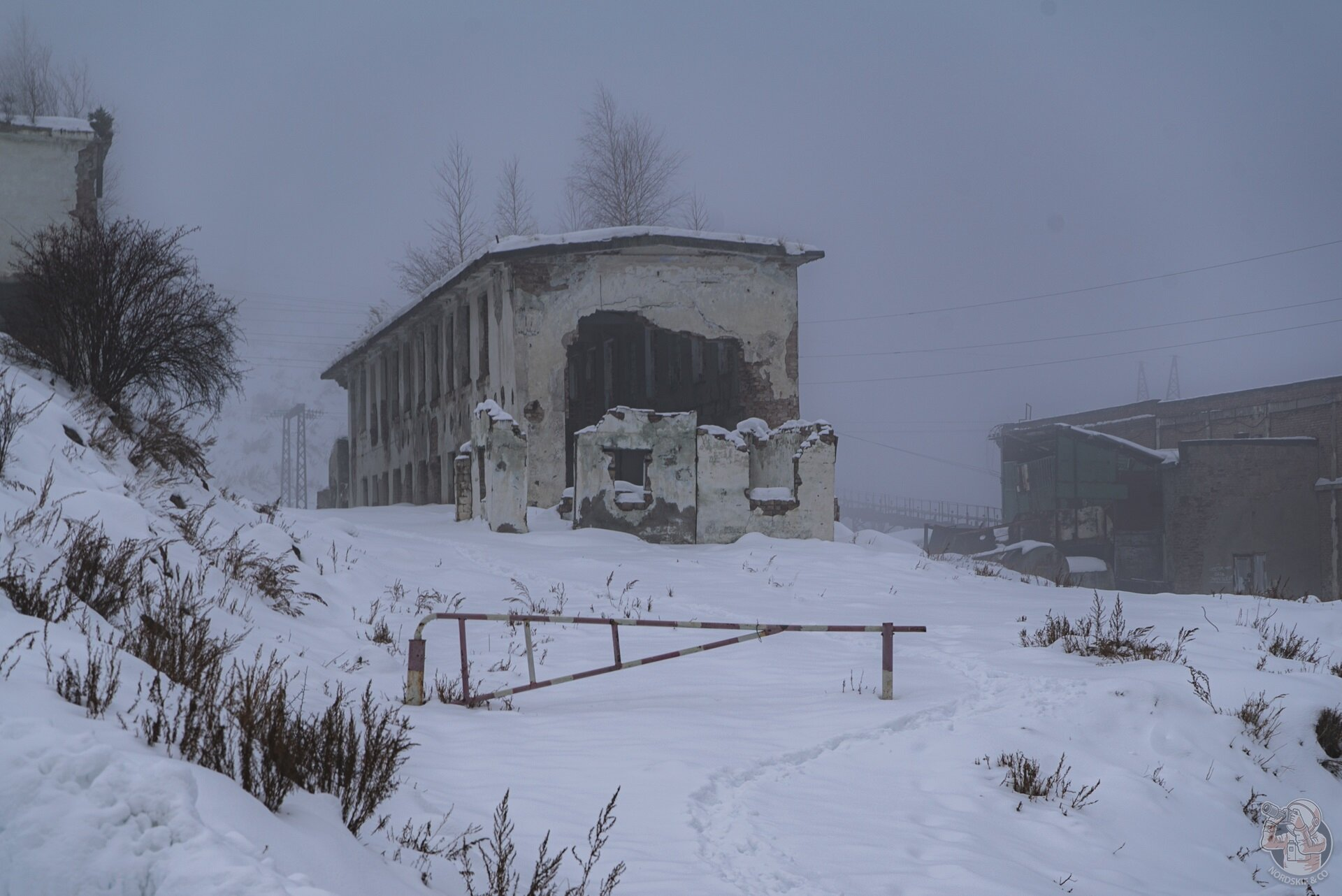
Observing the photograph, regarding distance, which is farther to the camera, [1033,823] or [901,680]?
[901,680]

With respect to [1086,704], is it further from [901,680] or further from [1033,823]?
[1033,823]

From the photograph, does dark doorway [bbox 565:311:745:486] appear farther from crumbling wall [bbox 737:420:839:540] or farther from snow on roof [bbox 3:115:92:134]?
snow on roof [bbox 3:115:92:134]

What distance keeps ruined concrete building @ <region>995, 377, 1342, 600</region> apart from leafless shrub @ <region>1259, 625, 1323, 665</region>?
27.1 m

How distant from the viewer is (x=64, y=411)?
11164mm

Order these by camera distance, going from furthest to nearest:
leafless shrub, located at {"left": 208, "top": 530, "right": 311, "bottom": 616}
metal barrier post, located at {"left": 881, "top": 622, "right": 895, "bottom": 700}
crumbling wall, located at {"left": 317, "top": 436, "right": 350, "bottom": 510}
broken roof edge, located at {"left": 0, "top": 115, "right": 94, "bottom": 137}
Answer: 1. crumbling wall, located at {"left": 317, "top": 436, "right": 350, "bottom": 510}
2. broken roof edge, located at {"left": 0, "top": 115, "right": 94, "bottom": 137}
3. leafless shrub, located at {"left": 208, "top": 530, "right": 311, "bottom": 616}
4. metal barrier post, located at {"left": 881, "top": 622, "right": 895, "bottom": 700}

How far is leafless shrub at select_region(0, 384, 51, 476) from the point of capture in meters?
8.09

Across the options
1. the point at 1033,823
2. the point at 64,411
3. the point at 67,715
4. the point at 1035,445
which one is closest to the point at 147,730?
the point at 67,715

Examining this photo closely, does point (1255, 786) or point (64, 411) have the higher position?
point (64, 411)

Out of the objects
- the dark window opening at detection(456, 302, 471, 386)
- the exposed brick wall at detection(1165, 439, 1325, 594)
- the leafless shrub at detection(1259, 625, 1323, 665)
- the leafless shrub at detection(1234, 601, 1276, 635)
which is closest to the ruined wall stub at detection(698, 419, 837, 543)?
the leafless shrub at detection(1234, 601, 1276, 635)

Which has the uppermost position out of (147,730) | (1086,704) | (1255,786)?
(147,730)

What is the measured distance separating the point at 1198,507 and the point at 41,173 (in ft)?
114

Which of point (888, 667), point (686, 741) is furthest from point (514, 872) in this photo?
point (888, 667)

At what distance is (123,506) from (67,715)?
5.91 m

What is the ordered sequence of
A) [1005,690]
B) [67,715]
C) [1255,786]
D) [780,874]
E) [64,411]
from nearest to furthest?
[67,715] → [780,874] → [1255,786] → [1005,690] → [64,411]
